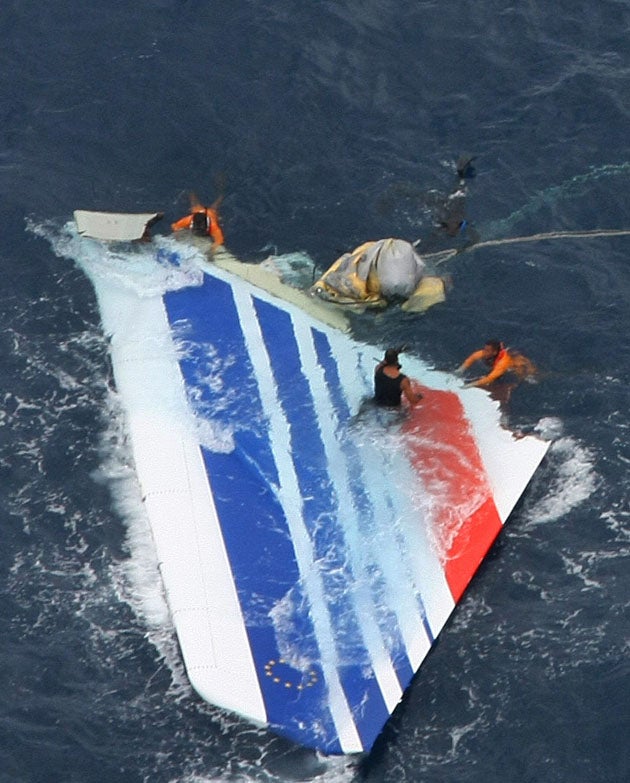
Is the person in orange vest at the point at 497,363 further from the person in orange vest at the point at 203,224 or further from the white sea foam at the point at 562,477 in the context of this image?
the person in orange vest at the point at 203,224

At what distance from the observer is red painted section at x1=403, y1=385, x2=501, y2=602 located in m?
22.9

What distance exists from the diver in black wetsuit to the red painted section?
0.52 m

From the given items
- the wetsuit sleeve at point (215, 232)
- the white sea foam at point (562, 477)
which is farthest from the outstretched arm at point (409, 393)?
the wetsuit sleeve at point (215, 232)

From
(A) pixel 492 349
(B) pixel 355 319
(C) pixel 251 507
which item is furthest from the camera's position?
(B) pixel 355 319

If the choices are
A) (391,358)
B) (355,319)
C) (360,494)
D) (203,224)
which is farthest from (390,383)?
(203,224)

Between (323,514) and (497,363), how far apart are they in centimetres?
427

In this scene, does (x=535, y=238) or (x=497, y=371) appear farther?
(x=535, y=238)

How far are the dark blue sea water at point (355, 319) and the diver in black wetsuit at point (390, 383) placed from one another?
199cm

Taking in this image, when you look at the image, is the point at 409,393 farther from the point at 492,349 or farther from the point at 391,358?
the point at 492,349

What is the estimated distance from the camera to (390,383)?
24.1 meters

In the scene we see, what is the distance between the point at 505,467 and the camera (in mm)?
23906

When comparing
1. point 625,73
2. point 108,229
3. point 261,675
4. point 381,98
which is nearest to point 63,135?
point 108,229

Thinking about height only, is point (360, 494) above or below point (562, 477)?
above

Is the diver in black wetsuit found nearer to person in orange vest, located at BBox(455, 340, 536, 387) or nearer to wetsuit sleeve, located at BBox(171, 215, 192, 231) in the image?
person in orange vest, located at BBox(455, 340, 536, 387)
